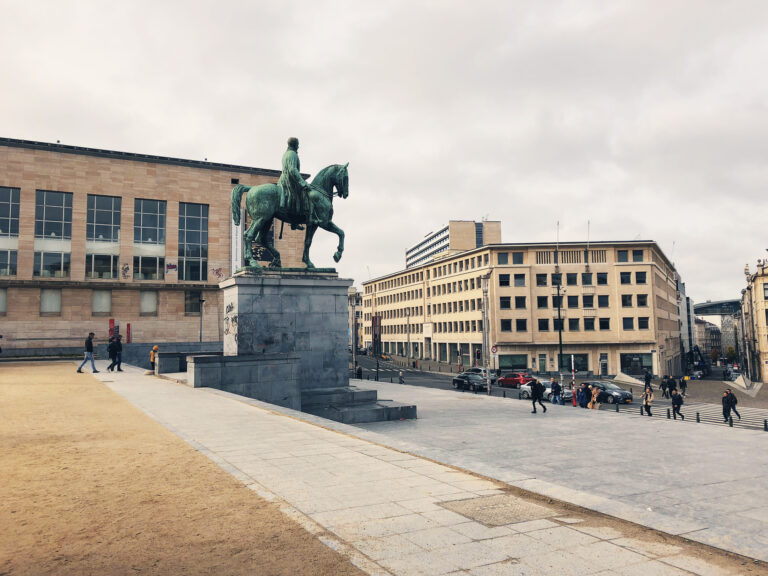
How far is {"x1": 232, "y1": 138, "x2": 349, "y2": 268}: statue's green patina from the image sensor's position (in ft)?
68.8

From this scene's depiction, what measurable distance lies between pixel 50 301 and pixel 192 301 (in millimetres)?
12765

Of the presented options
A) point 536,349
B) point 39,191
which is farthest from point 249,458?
point 536,349

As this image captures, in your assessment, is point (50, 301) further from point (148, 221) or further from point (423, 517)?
point (423, 517)

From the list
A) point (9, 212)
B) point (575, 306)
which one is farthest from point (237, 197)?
point (575, 306)

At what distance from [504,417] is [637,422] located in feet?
15.1

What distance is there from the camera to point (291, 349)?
20.3m

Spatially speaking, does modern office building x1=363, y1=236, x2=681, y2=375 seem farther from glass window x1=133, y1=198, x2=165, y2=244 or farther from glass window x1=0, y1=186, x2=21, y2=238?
glass window x1=0, y1=186, x2=21, y2=238

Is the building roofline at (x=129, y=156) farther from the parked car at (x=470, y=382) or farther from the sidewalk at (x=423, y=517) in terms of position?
the sidewalk at (x=423, y=517)

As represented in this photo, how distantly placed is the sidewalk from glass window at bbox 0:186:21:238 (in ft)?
169

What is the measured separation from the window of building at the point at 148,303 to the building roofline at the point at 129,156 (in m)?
13.7

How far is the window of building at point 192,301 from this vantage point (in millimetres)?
56062

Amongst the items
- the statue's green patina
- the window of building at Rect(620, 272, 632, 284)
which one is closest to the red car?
the window of building at Rect(620, 272, 632, 284)

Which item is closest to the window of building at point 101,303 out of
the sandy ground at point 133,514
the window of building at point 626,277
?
the sandy ground at point 133,514

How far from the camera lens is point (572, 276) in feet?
234
